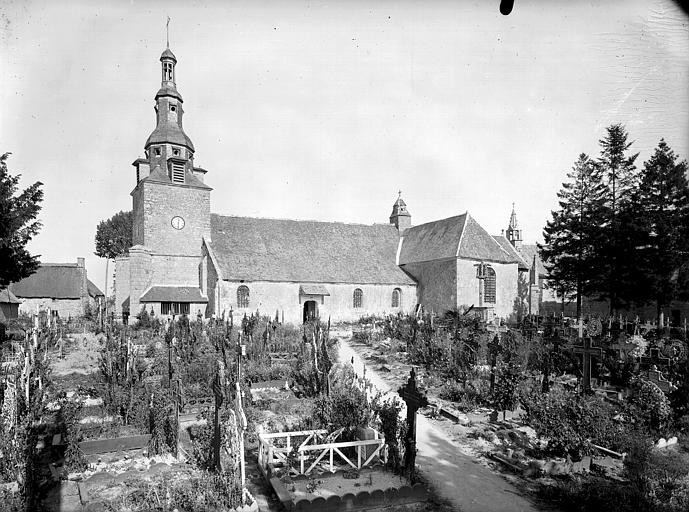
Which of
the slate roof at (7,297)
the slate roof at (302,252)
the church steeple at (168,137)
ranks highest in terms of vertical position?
the church steeple at (168,137)

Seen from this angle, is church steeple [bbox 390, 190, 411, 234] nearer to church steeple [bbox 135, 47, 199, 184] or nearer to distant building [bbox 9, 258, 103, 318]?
church steeple [bbox 135, 47, 199, 184]

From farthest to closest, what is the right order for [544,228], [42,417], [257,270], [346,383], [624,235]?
[544,228] → [257,270] → [624,235] → [346,383] → [42,417]

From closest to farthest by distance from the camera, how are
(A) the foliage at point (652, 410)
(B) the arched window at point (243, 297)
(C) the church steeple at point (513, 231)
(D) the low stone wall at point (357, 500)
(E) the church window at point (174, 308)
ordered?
1. (D) the low stone wall at point (357, 500)
2. (A) the foliage at point (652, 410)
3. (E) the church window at point (174, 308)
4. (B) the arched window at point (243, 297)
5. (C) the church steeple at point (513, 231)

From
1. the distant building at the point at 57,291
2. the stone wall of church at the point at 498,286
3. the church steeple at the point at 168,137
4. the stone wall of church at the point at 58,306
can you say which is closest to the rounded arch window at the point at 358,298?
the stone wall of church at the point at 498,286

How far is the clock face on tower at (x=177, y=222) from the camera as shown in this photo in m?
28.6

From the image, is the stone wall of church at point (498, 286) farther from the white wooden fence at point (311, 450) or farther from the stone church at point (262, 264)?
the white wooden fence at point (311, 450)

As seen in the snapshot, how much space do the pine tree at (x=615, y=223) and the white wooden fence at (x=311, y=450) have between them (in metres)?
25.2

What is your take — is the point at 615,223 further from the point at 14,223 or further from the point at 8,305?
A: the point at 8,305

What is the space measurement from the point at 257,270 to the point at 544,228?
2199cm

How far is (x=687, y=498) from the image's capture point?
549 centimetres

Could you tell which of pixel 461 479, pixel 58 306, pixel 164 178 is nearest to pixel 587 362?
pixel 461 479

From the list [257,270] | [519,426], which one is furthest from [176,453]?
[257,270]

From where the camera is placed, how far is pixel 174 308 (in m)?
27.2

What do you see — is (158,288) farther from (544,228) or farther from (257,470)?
(544,228)
